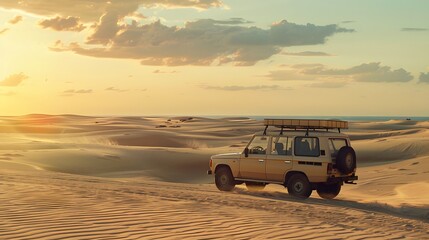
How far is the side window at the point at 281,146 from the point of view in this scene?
1647 centimetres

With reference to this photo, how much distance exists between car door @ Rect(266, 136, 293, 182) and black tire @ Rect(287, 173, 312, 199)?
11.9 inches

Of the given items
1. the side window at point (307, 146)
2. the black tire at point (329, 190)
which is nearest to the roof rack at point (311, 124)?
the side window at point (307, 146)

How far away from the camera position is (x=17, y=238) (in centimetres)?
878

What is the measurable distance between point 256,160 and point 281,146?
925mm

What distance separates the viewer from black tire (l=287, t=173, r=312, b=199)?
16.0m

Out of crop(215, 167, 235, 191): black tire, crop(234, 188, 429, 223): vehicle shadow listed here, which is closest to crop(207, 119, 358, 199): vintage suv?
crop(215, 167, 235, 191): black tire

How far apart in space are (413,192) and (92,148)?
872 inches

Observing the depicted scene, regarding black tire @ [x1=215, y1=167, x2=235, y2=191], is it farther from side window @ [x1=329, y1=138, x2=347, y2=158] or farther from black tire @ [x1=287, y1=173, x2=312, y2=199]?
side window @ [x1=329, y1=138, x2=347, y2=158]

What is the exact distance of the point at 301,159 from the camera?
53.0ft

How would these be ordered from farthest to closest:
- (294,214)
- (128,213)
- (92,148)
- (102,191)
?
(92,148) → (102,191) → (294,214) → (128,213)

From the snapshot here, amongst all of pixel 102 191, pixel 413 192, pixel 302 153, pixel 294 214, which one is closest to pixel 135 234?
pixel 294 214

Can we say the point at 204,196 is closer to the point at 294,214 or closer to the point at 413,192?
the point at 294,214

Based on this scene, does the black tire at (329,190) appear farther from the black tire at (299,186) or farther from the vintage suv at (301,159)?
the black tire at (299,186)

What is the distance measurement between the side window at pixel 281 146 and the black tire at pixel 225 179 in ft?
5.76
